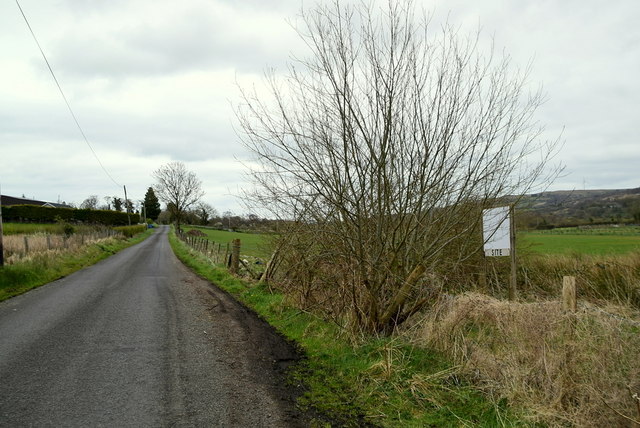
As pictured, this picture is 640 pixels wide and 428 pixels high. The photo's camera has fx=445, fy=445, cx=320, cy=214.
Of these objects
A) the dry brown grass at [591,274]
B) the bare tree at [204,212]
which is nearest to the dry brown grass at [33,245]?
the dry brown grass at [591,274]

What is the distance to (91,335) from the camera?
7.32 meters

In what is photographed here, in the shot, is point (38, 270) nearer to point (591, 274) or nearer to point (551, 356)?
point (551, 356)

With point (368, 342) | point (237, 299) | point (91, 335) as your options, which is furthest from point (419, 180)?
point (237, 299)

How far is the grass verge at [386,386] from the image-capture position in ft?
13.6

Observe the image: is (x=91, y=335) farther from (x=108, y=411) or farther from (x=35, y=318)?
(x=108, y=411)

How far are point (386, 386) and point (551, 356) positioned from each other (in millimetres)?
1710

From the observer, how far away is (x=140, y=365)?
5699 millimetres

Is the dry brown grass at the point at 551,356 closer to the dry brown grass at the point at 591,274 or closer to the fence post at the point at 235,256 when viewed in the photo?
the dry brown grass at the point at 591,274

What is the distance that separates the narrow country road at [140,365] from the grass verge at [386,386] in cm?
40

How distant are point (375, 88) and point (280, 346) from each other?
405 centimetres

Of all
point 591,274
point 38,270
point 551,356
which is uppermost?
point 551,356

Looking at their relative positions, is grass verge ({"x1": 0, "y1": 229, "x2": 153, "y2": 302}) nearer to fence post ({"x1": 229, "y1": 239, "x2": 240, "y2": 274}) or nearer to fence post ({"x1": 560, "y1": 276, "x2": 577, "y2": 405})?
fence post ({"x1": 229, "y1": 239, "x2": 240, "y2": 274})

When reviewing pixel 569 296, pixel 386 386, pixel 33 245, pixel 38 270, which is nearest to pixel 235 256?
pixel 38 270

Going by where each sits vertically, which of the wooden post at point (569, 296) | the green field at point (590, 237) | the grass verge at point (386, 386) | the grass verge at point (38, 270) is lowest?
the green field at point (590, 237)
